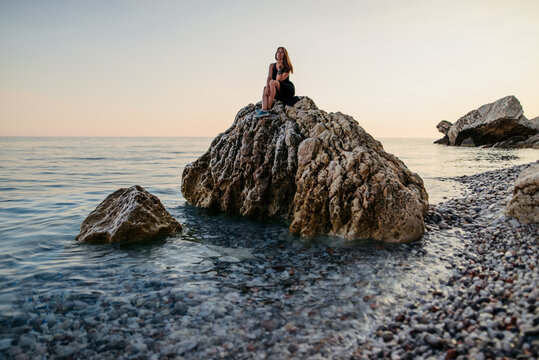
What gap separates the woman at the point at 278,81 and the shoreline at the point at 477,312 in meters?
7.17

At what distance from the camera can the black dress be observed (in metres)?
10.9

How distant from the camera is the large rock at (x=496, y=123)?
42406 mm

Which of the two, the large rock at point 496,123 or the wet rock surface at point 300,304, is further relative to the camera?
the large rock at point 496,123

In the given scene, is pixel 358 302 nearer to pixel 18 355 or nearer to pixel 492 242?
pixel 492 242

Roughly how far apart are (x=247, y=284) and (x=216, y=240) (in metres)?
2.72

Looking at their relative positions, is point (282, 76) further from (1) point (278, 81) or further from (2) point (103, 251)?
(2) point (103, 251)

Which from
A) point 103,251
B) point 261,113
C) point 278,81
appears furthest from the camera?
point 278,81

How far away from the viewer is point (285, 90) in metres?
11.0

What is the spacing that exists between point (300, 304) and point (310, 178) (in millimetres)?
3972

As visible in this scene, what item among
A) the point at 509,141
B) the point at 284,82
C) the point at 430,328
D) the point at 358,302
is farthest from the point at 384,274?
the point at 509,141

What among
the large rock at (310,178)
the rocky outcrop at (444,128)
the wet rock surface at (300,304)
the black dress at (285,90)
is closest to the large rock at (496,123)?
the rocky outcrop at (444,128)

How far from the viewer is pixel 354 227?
291 inches

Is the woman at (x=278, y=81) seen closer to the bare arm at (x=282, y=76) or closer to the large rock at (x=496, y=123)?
the bare arm at (x=282, y=76)

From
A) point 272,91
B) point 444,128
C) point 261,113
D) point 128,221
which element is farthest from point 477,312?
point 444,128
